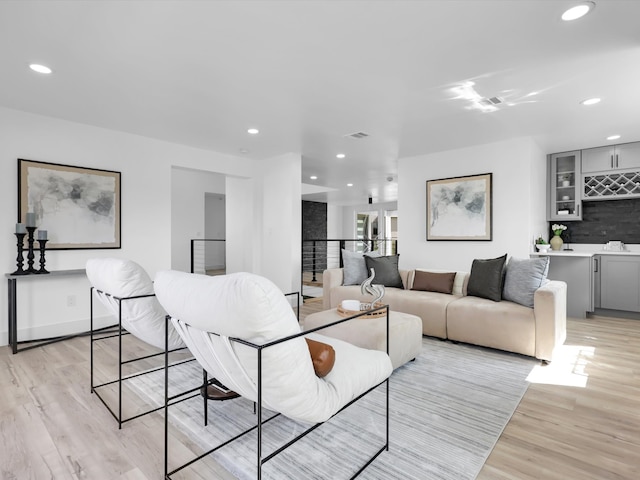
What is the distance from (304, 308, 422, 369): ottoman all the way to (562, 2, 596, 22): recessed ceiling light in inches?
89.5

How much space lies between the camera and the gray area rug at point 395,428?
5.50 ft

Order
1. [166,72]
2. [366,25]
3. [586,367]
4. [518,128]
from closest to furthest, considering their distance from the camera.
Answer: [366,25] → [166,72] → [586,367] → [518,128]

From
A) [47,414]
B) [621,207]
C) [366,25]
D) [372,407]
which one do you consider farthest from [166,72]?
[621,207]

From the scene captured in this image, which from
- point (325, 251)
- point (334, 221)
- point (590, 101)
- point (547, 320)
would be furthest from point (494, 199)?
point (334, 221)

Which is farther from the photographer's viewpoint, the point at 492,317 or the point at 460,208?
the point at 460,208

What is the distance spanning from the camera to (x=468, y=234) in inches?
191

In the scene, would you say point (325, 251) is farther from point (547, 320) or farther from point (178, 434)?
point (178, 434)

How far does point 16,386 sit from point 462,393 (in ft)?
10.6

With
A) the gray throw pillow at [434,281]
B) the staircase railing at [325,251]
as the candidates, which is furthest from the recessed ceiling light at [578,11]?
the staircase railing at [325,251]

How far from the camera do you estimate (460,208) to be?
4.92m

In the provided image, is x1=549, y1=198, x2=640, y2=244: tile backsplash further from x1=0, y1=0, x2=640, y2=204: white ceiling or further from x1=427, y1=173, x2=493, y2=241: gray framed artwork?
x1=427, y1=173, x2=493, y2=241: gray framed artwork

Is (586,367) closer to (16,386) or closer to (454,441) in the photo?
(454,441)

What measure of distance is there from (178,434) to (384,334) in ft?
4.96

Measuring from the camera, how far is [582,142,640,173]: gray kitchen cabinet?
4.75 metres
